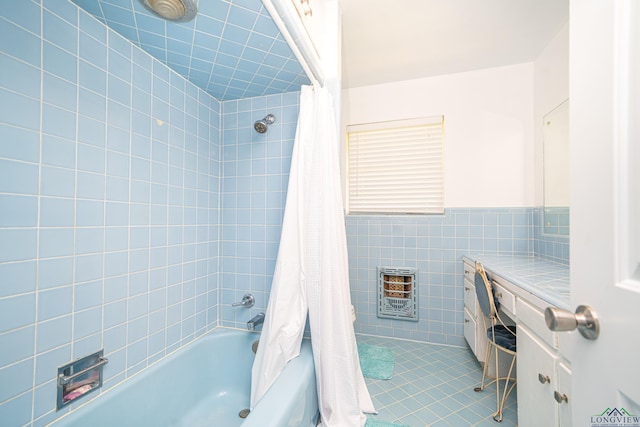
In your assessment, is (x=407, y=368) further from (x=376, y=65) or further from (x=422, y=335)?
(x=376, y=65)

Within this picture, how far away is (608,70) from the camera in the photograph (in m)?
0.45

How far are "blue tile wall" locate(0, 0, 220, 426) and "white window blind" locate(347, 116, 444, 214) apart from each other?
4.97ft

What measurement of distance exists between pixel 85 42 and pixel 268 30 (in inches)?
26.6

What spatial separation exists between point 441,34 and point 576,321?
1971 mm

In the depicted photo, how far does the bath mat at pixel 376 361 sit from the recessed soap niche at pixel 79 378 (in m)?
1.52

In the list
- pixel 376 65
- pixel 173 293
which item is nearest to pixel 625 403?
pixel 173 293

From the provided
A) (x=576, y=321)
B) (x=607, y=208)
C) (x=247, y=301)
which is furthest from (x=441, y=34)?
(x=247, y=301)

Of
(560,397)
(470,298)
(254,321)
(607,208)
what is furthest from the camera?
(470,298)

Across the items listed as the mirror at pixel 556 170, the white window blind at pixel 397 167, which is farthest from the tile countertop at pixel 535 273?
the white window blind at pixel 397 167

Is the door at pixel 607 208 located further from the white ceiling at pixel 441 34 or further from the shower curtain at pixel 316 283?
the white ceiling at pixel 441 34

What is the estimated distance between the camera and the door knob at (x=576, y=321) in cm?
46

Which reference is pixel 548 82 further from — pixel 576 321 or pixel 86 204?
pixel 86 204

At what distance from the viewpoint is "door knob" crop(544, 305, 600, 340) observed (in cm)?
46

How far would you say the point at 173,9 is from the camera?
895mm
